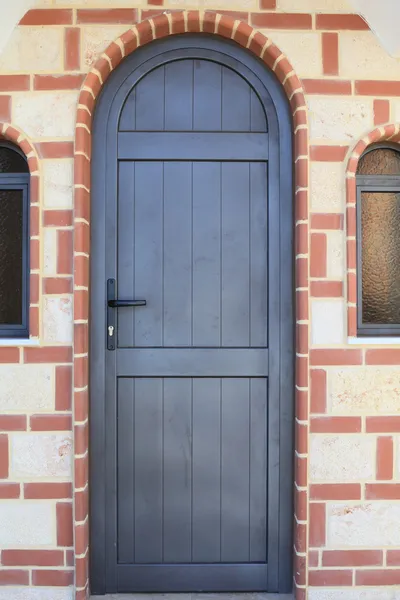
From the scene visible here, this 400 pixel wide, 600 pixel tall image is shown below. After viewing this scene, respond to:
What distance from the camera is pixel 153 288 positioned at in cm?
199

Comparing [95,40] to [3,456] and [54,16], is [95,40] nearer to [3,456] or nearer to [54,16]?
[54,16]

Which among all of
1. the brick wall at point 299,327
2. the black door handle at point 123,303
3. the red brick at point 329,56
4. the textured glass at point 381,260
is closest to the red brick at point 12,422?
the brick wall at point 299,327

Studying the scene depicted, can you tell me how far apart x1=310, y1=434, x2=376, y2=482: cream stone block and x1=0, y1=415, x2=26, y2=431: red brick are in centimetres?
117

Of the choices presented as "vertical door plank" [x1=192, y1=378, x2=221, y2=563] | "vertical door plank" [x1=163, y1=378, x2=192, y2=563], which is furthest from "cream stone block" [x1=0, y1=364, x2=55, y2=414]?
"vertical door plank" [x1=192, y1=378, x2=221, y2=563]

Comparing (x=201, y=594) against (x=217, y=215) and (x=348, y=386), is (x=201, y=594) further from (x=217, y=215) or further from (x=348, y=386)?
(x=217, y=215)

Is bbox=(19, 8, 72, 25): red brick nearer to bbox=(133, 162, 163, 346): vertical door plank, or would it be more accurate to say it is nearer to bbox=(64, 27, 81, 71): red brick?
bbox=(64, 27, 81, 71): red brick

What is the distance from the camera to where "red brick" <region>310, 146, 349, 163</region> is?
6.27 ft

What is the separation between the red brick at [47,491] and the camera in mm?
1896

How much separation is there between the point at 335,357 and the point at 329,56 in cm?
122

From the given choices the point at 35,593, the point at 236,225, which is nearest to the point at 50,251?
the point at 236,225

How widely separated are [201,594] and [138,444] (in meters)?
0.68

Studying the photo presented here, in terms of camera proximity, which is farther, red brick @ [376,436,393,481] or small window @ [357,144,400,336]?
small window @ [357,144,400,336]

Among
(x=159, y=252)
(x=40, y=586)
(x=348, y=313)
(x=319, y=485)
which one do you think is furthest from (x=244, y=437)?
(x=40, y=586)

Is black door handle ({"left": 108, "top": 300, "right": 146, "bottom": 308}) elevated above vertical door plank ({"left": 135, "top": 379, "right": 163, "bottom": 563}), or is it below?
above
